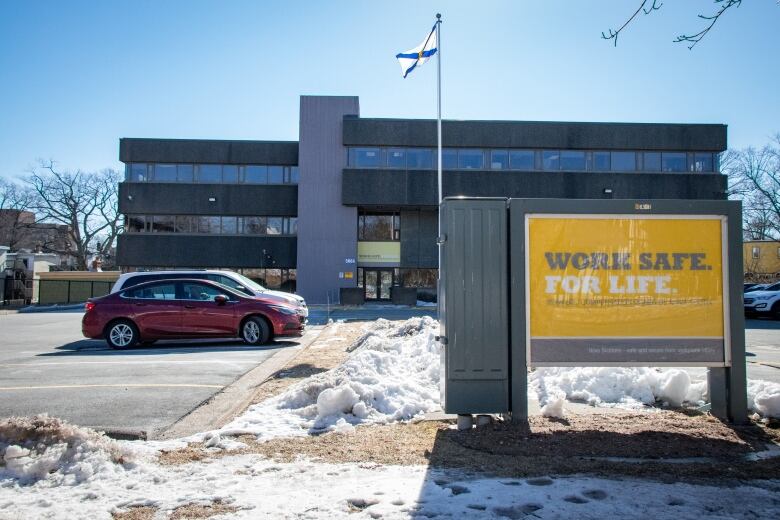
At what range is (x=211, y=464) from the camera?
4.35 meters

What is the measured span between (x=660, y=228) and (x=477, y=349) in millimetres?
2141

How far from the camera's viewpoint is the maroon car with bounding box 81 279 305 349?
40.3 feet

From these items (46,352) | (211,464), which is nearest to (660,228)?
(211,464)

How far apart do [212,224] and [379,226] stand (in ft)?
34.8

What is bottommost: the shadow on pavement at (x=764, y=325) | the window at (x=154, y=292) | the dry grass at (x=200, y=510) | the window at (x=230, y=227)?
the dry grass at (x=200, y=510)

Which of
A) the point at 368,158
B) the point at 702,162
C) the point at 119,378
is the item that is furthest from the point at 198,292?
the point at 702,162

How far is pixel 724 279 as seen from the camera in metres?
5.52

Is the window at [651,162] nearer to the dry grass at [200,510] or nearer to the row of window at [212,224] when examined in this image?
the row of window at [212,224]

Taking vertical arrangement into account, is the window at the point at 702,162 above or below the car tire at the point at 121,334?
above

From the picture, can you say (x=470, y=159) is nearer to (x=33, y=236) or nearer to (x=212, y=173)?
(x=212, y=173)

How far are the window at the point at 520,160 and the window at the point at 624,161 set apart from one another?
515 centimetres

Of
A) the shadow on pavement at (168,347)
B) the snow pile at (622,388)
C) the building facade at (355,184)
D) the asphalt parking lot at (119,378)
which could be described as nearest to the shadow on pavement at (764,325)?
the building facade at (355,184)

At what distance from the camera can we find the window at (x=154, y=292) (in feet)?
41.2

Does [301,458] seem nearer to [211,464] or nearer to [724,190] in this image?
[211,464]
